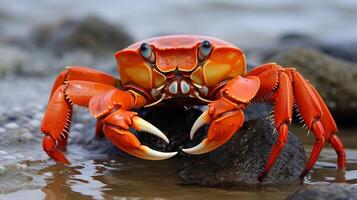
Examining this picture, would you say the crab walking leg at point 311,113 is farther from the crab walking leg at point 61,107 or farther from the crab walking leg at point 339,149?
the crab walking leg at point 61,107

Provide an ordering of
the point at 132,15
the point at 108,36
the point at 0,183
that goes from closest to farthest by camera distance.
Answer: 1. the point at 0,183
2. the point at 108,36
3. the point at 132,15

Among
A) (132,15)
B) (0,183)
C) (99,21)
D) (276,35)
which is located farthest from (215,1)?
(0,183)

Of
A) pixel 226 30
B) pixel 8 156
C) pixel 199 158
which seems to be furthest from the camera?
pixel 226 30

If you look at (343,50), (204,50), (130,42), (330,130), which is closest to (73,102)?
(204,50)

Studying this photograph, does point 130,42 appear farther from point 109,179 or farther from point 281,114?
point 281,114

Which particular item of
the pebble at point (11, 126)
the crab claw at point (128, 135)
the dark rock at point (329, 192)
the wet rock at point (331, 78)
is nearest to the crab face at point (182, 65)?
the crab claw at point (128, 135)

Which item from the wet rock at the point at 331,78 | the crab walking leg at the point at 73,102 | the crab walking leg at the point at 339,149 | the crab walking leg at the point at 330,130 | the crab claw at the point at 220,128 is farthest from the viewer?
the wet rock at the point at 331,78

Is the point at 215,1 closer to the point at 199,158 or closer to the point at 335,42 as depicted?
the point at 335,42
